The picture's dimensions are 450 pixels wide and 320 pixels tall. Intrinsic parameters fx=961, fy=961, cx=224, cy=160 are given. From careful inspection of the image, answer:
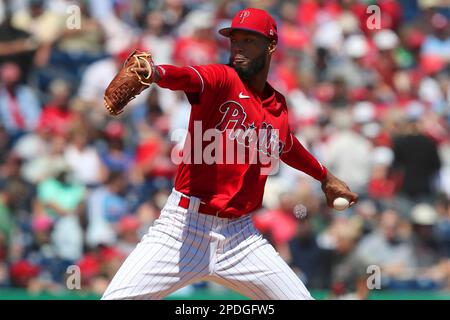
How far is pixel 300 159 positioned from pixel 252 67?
0.81m

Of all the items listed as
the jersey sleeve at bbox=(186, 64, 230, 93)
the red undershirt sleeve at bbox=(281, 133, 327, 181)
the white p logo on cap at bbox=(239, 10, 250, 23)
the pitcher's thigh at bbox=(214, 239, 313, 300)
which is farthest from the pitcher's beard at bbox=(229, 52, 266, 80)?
the pitcher's thigh at bbox=(214, 239, 313, 300)

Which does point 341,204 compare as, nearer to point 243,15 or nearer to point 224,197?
point 224,197

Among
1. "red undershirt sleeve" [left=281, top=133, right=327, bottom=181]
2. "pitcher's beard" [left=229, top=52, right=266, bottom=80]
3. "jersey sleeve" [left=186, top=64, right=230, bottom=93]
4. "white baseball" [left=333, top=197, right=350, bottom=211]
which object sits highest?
"pitcher's beard" [left=229, top=52, right=266, bottom=80]

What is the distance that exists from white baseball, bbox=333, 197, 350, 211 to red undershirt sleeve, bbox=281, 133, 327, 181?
23 cm

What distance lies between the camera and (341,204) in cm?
612

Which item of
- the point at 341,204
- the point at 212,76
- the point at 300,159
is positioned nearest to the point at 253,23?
the point at 212,76

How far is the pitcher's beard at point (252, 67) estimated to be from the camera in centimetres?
564

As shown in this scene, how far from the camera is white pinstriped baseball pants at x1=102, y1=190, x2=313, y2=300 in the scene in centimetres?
536

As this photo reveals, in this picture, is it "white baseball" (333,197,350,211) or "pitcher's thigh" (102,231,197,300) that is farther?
"white baseball" (333,197,350,211)

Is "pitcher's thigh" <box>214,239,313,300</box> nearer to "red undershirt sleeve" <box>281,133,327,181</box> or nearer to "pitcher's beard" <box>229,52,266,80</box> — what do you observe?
"red undershirt sleeve" <box>281,133,327,181</box>

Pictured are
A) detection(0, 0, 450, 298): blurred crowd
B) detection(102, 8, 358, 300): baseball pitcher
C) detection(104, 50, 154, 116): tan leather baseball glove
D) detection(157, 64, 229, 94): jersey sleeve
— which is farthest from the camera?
detection(0, 0, 450, 298): blurred crowd

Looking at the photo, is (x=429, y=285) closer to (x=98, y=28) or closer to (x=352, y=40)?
(x=352, y=40)

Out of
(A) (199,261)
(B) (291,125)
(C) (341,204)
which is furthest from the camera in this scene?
(B) (291,125)
